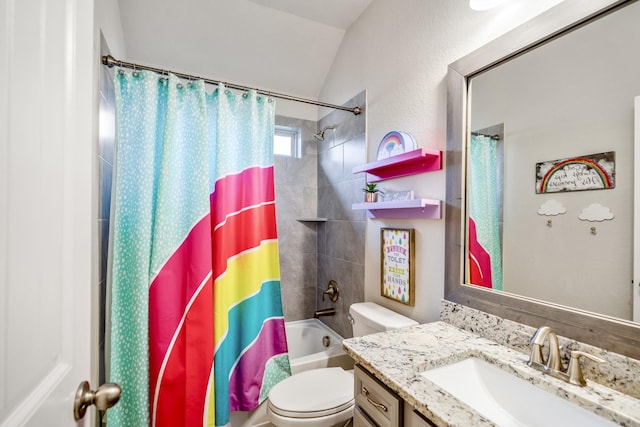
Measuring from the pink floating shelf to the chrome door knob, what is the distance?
1278mm

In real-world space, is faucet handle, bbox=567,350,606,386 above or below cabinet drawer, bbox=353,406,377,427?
above

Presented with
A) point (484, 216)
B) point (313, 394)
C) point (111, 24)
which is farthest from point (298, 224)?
point (111, 24)

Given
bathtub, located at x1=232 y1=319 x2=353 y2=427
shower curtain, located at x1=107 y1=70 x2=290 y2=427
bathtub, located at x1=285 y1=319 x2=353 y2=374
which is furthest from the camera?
bathtub, located at x1=285 y1=319 x2=353 y2=374

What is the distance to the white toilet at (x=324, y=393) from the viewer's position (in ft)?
4.15

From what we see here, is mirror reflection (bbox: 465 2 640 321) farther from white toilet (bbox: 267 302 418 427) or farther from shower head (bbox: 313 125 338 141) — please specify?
shower head (bbox: 313 125 338 141)

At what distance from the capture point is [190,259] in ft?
4.75

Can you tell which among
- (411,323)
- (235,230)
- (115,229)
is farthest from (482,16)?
(115,229)

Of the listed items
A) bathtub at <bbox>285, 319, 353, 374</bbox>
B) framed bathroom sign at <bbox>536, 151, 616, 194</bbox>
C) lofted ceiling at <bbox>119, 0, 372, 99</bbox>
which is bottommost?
bathtub at <bbox>285, 319, 353, 374</bbox>

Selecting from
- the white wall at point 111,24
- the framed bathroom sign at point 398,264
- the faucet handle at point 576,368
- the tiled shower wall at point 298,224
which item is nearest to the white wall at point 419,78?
the framed bathroom sign at point 398,264

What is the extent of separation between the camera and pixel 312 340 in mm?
2404

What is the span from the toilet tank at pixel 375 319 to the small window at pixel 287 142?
1524 mm

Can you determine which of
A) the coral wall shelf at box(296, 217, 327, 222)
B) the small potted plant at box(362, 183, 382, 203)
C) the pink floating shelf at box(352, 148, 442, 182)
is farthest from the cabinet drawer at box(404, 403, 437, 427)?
the coral wall shelf at box(296, 217, 327, 222)

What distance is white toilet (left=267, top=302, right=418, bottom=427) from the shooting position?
→ 1.26m

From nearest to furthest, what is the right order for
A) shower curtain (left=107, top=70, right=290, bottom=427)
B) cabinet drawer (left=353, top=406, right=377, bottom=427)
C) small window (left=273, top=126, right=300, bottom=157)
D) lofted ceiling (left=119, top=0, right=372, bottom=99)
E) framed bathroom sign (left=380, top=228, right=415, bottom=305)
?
cabinet drawer (left=353, top=406, right=377, bottom=427), shower curtain (left=107, top=70, right=290, bottom=427), framed bathroom sign (left=380, top=228, right=415, bottom=305), lofted ceiling (left=119, top=0, right=372, bottom=99), small window (left=273, top=126, right=300, bottom=157)
